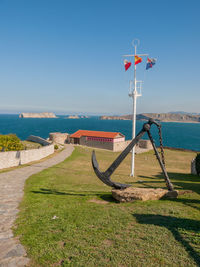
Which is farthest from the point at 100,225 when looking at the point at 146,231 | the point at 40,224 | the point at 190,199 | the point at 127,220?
the point at 190,199

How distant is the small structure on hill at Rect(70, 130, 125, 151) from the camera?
1691 inches

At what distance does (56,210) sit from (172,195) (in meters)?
5.79

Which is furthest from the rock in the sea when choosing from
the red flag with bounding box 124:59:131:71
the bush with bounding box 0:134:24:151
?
the bush with bounding box 0:134:24:151

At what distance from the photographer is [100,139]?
44.4 meters

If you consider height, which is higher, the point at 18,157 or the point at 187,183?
the point at 18,157

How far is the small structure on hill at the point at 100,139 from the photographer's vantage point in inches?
1691

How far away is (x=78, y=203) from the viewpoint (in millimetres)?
9570

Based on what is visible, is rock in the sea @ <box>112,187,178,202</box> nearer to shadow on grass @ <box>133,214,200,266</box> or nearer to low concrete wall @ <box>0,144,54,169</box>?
shadow on grass @ <box>133,214,200,266</box>

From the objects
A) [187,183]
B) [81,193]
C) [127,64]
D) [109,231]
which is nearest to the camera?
[109,231]

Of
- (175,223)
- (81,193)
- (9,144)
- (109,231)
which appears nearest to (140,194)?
(175,223)

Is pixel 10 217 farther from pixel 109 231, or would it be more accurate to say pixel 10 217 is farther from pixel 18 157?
pixel 18 157

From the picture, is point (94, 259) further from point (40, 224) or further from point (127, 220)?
point (40, 224)

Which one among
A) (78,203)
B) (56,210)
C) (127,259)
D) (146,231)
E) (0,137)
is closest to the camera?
(127,259)

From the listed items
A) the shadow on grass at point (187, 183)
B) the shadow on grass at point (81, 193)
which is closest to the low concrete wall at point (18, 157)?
the shadow on grass at point (81, 193)
